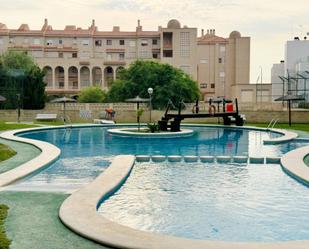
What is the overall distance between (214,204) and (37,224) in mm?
3337

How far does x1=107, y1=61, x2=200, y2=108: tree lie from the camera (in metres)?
39.3

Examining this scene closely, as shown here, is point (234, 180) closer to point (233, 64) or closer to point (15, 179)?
point (15, 179)

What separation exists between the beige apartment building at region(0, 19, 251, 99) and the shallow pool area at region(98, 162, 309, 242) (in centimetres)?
5893

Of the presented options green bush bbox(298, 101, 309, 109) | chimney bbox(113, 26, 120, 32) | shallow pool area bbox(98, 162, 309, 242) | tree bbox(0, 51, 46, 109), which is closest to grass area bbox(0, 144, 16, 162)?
shallow pool area bbox(98, 162, 309, 242)

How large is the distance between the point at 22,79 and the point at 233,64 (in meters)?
44.1

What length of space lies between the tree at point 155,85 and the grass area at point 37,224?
103ft

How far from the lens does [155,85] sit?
40000 mm

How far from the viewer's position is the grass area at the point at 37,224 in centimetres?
539

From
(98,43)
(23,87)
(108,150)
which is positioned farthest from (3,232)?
(98,43)

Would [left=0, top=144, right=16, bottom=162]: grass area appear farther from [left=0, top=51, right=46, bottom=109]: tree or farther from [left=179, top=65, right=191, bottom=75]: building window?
[left=179, top=65, right=191, bottom=75]: building window

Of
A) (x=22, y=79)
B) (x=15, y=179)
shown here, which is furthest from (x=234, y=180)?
(x=22, y=79)

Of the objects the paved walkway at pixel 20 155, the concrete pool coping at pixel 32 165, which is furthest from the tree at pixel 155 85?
the concrete pool coping at pixel 32 165

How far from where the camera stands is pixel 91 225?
6020 millimetres

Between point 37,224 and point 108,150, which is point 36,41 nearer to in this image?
point 108,150
